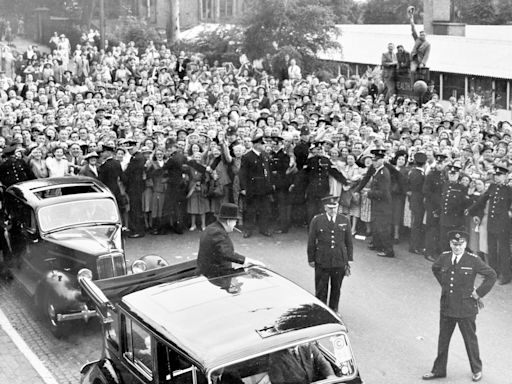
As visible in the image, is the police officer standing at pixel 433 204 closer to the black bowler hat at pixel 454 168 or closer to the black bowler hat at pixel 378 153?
the black bowler hat at pixel 454 168

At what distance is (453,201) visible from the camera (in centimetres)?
1345

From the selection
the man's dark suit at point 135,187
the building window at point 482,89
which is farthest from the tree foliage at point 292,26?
the man's dark suit at point 135,187

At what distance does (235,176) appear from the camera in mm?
16047

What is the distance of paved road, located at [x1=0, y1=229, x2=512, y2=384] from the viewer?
995 centimetres

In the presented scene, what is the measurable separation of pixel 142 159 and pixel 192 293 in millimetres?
8400

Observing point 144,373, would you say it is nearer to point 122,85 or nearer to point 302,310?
point 302,310

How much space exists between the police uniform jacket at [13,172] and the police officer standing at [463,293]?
345 inches

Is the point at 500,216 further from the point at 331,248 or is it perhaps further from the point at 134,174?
the point at 134,174

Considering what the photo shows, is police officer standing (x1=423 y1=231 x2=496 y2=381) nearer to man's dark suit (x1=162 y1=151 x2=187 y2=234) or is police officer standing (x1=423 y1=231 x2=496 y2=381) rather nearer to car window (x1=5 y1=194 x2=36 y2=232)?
car window (x1=5 y1=194 x2=36 y2=232)

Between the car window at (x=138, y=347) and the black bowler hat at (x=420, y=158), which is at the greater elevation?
the black bowler hat at (x=420, y=158)

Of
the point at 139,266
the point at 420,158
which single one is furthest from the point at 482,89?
the point at 139,266

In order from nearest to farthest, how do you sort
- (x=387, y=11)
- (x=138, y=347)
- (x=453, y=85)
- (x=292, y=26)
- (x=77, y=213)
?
(x=138, y=347), (x=77, y=213), (x=453, y=85), (x=292, y=26), (x=387, y=11)

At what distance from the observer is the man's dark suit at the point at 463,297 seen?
9.15 metres

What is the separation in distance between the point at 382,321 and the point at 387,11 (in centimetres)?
4423
